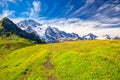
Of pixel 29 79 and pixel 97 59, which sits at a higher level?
pixel 97 59

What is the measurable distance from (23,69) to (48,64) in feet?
33.9

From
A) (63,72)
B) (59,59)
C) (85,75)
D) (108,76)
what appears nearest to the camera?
(108,76)

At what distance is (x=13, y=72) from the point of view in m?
96.9

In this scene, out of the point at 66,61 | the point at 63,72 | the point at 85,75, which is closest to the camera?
the point at 85,75

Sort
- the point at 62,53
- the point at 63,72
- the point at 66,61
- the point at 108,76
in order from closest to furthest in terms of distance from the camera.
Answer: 1. the point at 108,76
2. the point at 63,72
3. the point at 66,61
4. the point at 62,53

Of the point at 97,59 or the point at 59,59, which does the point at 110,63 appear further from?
the point at 59,59

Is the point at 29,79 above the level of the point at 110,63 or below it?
below

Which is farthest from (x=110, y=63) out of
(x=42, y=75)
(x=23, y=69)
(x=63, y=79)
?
(x=23, y=69)

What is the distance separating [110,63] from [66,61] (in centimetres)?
1950

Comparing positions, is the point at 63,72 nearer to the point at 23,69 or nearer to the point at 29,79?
the point at 29,79

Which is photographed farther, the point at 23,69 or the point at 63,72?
the point at 23,69

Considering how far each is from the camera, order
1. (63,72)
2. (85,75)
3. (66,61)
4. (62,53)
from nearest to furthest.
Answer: (85,75) → (63,72) → (66,61) → (62,53)

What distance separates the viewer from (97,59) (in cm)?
7706

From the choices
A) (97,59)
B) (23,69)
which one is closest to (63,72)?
(97,59)
